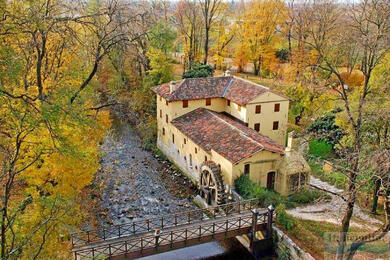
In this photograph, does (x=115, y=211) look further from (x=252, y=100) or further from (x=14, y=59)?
(x=14, y=59)

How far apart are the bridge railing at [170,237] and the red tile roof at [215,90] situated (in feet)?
36.0

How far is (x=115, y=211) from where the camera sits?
78.4 ft

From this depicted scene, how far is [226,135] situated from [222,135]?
1.07 ft

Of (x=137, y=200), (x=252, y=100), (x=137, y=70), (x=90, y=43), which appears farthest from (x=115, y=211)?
(x=137, y=70)

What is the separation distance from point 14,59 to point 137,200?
15.7 metres

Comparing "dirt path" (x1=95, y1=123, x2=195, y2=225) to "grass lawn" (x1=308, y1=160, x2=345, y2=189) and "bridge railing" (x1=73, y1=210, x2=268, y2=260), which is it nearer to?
"bridge railing" (x1=73, y1=210, x2=268, y2=260)

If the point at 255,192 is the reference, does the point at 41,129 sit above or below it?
above

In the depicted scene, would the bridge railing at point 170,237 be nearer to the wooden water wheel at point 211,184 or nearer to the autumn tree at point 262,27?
the wooden water wheel at point 211,184

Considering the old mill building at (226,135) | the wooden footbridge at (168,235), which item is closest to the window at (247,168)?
the old mill building at (226,135)

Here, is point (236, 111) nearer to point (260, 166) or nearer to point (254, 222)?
point (260, 166)

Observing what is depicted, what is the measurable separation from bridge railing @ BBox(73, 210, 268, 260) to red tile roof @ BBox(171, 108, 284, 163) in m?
4.08

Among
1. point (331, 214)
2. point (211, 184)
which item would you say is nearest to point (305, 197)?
point (331, 214)

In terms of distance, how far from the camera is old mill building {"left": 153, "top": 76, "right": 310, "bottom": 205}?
2331cm

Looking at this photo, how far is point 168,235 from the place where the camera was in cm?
1834
